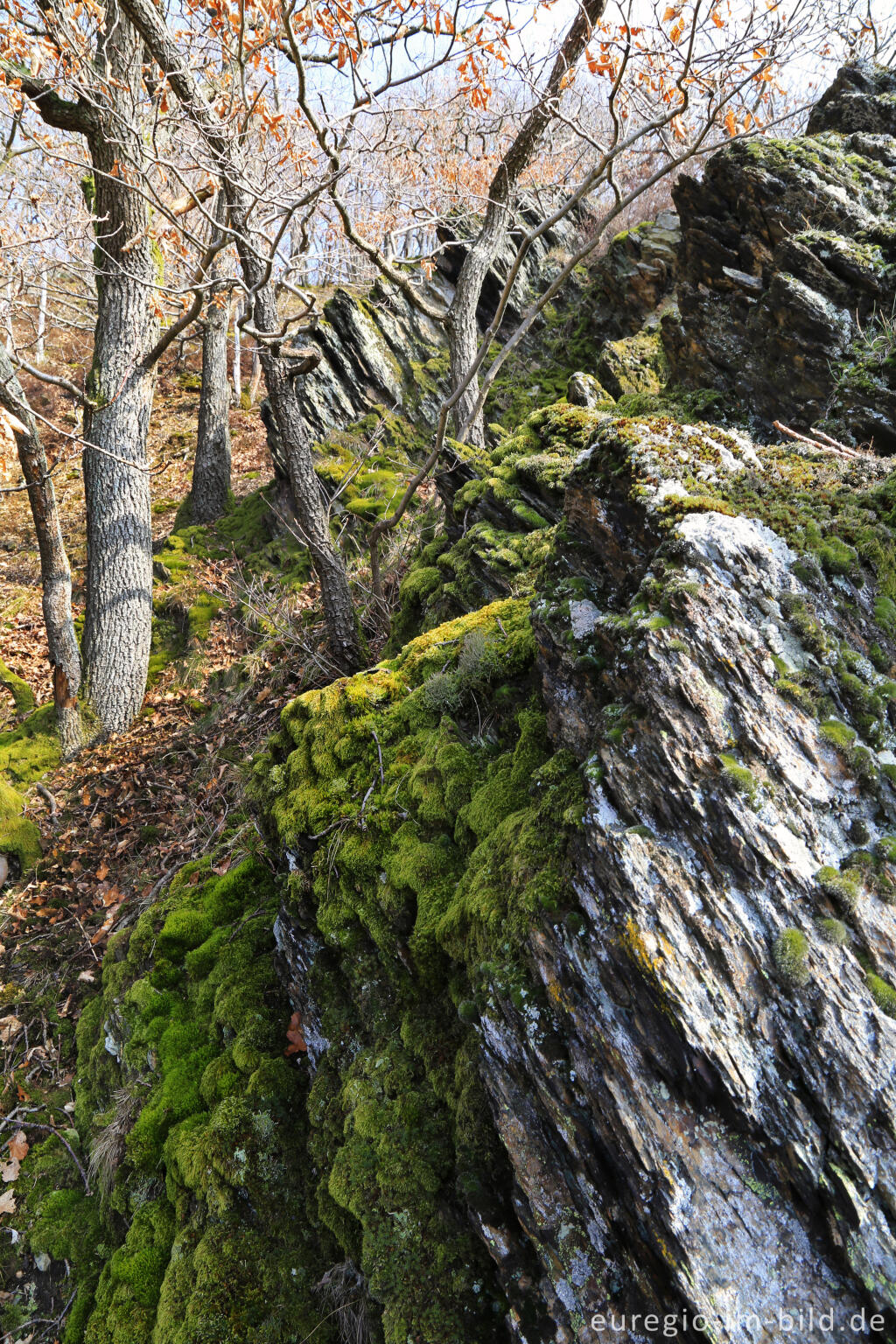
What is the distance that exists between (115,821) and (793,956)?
22.3 feet

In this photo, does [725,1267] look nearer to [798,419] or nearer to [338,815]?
[338,815]

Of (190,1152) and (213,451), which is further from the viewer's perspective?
(213,451)

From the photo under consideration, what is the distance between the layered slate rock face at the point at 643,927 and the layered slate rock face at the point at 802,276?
2097mm

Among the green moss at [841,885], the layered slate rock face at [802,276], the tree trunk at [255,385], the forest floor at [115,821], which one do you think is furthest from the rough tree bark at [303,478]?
the tree trunk at [255,385]

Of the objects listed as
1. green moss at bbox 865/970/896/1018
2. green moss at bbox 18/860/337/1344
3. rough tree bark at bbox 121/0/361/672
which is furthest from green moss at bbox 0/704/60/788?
green moss at bbox 865/970/896/1018

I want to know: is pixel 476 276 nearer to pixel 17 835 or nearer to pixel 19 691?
pixel 19 691

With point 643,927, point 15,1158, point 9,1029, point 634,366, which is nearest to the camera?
point 643,927

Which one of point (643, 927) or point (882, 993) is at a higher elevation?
point (643, 927)

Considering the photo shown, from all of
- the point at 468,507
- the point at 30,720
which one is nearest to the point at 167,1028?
Result: the point at 468,507

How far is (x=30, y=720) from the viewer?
8.41m

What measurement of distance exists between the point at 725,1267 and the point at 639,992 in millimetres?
768

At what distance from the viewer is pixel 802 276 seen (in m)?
6.31

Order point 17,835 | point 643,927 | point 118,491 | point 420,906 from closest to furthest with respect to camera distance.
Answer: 1. point 643,927
2. point 420,906
3. point 17,835
4. point 118,491

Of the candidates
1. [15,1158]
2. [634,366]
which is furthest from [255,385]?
[15,1158]
